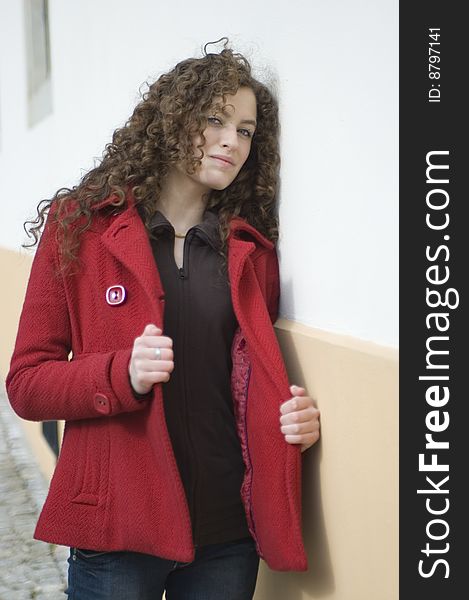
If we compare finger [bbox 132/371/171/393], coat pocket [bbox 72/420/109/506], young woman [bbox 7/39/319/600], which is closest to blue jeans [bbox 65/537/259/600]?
young woman [bbox 7/39/319/600]

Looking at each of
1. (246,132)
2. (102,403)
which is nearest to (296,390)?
(102,403)

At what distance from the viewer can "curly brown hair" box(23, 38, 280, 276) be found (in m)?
2.21

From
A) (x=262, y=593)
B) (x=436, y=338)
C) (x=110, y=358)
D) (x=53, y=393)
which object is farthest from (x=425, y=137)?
(x=262, y=593)

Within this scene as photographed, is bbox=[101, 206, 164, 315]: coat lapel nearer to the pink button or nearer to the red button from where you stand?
the pink button

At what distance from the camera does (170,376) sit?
2.16m

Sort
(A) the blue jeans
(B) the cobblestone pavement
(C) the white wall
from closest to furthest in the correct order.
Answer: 1. (C) the white wall
2. (A) the blue jeans
3. (B) the cobblestone pavement

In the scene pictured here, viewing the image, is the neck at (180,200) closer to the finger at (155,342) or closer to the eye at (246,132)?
the eye at (246,132)

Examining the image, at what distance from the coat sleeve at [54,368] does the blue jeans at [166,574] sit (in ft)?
1.28

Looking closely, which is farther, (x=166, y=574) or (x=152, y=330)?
(x=166, y=574)

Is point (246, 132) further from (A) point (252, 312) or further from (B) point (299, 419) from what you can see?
(B) point (299, 419)

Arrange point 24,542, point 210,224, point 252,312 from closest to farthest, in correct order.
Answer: point 252,312 → point 210,224 → point 24,542

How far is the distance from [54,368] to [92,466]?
0.29 m

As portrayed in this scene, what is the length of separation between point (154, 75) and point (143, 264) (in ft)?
4.71

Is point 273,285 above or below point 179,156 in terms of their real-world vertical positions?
below
